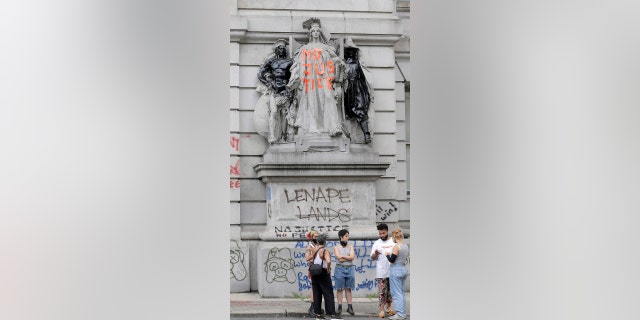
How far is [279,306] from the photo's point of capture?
48.9ft

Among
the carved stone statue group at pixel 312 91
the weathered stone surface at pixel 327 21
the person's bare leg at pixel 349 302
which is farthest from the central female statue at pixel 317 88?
the person's bare leg at pixel 349 302

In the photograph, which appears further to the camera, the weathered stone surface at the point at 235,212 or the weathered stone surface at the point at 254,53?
the weathered stone surface at the point at 254,53

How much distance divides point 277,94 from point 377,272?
4758 millimetres

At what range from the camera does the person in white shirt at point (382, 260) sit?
13203 millimetres

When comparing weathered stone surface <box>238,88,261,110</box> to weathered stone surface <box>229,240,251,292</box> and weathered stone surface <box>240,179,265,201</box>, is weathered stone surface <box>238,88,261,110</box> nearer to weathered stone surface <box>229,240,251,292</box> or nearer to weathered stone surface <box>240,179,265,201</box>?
weathered stone surface <box>240,179,265,201</box>

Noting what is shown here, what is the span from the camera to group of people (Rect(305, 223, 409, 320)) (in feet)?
42.5

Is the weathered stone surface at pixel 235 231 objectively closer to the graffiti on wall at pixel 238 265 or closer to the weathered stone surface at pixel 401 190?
the graffiti on wall at pixel 238 265

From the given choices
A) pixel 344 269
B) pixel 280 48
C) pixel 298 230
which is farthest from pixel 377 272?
pixel 280 48

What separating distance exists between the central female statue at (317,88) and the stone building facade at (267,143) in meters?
0.71

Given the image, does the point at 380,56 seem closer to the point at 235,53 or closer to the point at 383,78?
the point at 383,78
